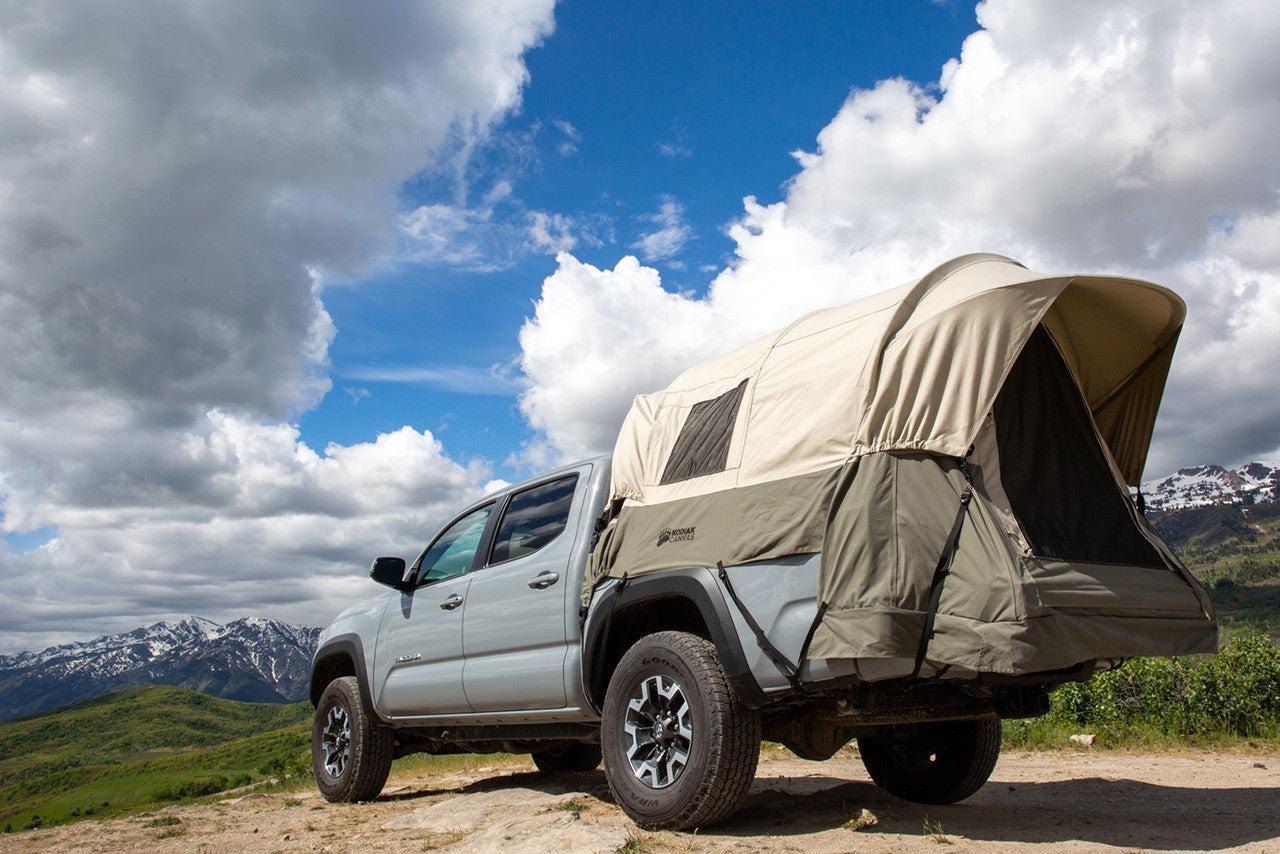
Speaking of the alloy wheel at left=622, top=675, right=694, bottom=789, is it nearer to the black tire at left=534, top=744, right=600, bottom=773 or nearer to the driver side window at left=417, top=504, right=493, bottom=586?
the driver side window at left=417, top=504, right=493, bottom=586

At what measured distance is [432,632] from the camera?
5887 millimetres

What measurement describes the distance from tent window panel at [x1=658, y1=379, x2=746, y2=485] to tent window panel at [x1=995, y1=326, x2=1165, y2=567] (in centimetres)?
130

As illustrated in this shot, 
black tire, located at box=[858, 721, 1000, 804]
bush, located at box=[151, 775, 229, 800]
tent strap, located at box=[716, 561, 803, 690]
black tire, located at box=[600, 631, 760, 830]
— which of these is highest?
tent strap, located at box=[716, 561, 803, 690]

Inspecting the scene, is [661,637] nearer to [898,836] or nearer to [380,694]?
[898,836]

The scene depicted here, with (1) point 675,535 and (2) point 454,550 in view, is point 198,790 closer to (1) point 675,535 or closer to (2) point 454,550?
(2) point 454,550

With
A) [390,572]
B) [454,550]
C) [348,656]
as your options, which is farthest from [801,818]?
[348,656]

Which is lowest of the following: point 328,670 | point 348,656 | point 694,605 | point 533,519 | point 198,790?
point 198,790

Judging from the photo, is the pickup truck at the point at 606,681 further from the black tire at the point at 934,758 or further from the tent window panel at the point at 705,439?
the tent window panel at the point at 705,439

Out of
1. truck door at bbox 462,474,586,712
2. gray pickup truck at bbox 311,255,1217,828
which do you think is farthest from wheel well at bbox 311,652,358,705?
gray pickup truck at bbox 311,255,1217,828

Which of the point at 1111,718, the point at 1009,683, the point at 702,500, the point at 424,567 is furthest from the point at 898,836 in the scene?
the point at 1111,718

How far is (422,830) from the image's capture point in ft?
15.8

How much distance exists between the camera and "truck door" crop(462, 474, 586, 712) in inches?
192

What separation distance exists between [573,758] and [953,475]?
5213 millimetres

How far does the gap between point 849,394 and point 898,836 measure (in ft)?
6.63
